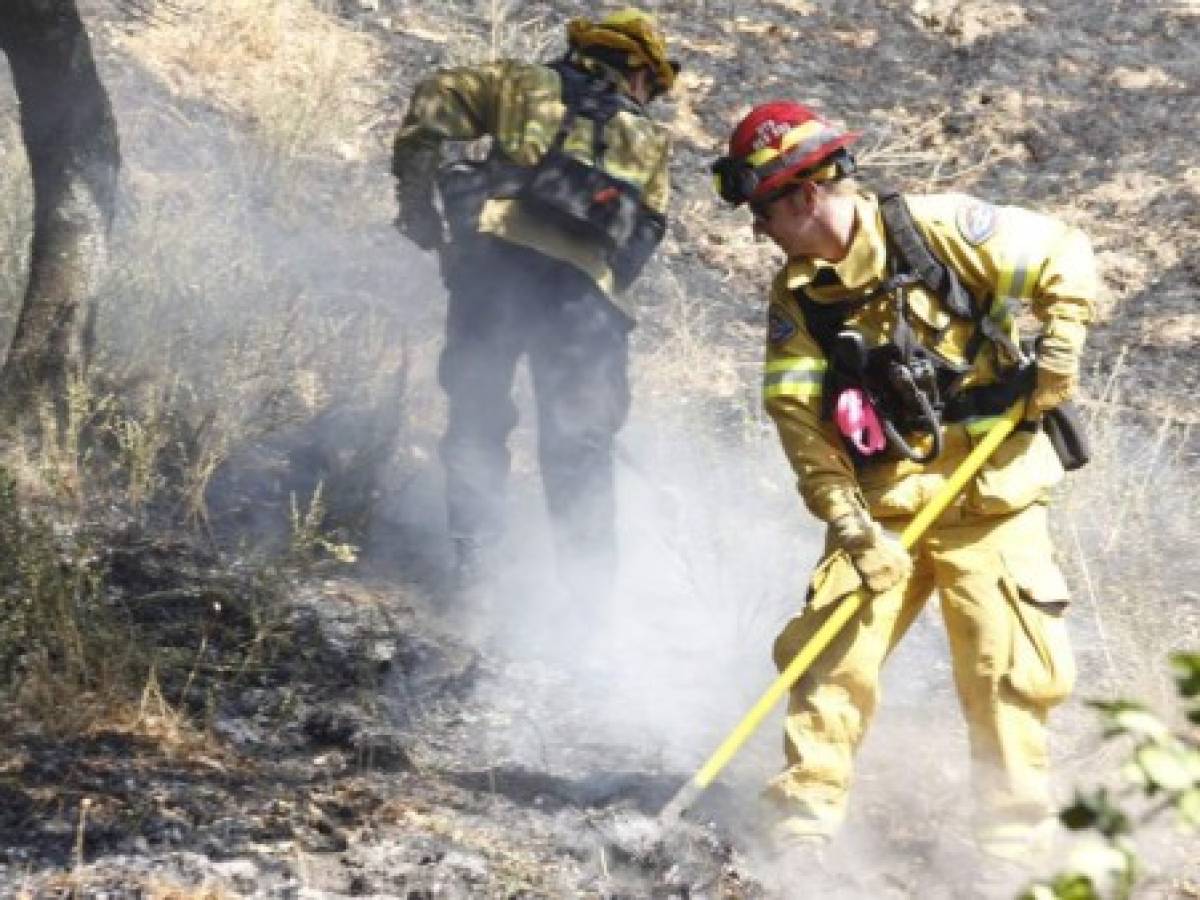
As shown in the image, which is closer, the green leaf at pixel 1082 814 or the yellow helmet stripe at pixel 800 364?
the green leaf at pixel 1082 814

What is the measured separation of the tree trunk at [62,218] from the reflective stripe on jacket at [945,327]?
2.66 metres

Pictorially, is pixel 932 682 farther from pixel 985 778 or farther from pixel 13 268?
pixel 13 268

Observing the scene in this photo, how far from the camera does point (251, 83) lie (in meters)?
9.20

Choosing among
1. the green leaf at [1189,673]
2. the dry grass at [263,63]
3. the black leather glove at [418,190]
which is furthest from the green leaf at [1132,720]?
the dry grass at [263,63]

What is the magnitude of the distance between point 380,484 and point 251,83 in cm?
365

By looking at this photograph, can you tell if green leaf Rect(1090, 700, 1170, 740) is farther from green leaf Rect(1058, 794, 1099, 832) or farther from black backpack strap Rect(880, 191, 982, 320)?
black backpack strap Rect(880, 191, 982, 320)

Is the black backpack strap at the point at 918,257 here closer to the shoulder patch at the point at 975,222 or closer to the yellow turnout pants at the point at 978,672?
the shoulder patch at the point at 975,222

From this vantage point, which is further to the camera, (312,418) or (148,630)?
(312,418)

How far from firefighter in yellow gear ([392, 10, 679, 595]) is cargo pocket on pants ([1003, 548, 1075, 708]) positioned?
1841 mm

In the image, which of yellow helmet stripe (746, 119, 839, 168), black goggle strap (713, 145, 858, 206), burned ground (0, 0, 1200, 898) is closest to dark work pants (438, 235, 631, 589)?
burned ground (0, 0, 1200, 898)

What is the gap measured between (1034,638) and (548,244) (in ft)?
6.75

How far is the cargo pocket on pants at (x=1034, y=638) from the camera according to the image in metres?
3.89

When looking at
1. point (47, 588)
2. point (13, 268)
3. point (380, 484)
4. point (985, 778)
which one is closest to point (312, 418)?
point (380, 484)

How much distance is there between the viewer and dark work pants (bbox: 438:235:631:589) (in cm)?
534
